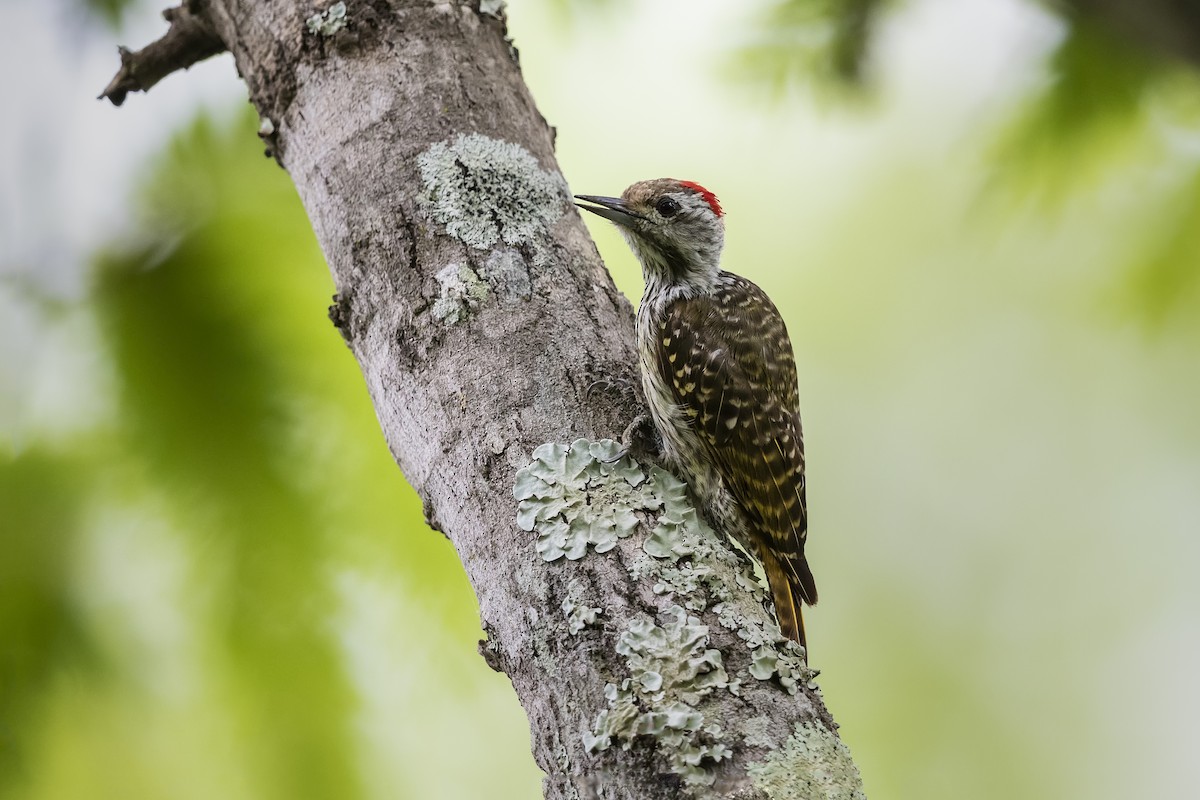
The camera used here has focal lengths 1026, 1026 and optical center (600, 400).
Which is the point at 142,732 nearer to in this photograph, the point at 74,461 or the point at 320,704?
the point at 320,704

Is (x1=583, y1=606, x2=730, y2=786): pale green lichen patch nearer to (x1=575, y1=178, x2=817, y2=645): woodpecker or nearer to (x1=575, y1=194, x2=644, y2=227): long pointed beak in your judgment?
(x1=575, y1=178, x2=817, y2=645): woodpecker

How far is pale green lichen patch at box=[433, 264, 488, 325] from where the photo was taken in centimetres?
203

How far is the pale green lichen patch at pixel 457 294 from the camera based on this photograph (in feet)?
6.67

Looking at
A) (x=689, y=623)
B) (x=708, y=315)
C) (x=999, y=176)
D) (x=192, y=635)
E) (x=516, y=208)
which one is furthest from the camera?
(x=999, y=176)

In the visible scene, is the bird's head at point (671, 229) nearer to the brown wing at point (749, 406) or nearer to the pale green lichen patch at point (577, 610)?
the brown wing at point (749, 406)

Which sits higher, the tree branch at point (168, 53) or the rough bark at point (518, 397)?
the tree branch at point (168, 53)

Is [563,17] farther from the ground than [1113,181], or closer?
farther from the ground

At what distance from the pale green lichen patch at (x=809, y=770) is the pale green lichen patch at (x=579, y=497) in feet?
1.47

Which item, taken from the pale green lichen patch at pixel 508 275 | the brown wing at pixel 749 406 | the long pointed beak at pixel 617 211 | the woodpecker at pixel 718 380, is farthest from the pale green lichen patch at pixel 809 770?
the long pointed beak at pixel 617 211

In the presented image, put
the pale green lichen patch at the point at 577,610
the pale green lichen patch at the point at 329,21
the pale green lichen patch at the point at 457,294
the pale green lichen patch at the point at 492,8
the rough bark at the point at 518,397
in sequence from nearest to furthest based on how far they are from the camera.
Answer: the rough bark at the point at 518,397, the pale green lichen patch at the point at 577,610, the pale green lichen patch at the point at 457,294, the pale green lichen patch at the point at 329,21, the pale green lichen patch at the point at 492,8

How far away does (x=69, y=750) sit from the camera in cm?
232

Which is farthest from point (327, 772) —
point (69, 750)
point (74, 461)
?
point (74, 461)

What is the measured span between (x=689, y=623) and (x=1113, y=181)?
99.0 inches

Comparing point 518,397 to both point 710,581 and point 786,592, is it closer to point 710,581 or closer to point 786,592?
point 710,581
